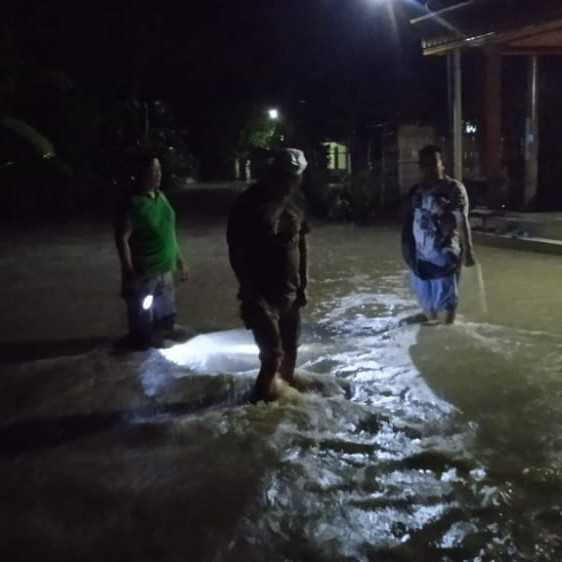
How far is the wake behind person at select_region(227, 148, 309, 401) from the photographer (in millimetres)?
5461

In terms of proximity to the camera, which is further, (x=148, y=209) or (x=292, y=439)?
(x=148, y=209)

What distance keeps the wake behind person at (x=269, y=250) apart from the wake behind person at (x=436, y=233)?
2.23 m

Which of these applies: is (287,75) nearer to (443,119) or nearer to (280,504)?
(443,119)

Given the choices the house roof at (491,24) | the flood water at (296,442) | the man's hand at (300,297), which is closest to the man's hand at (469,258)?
the flood water at (296,442)

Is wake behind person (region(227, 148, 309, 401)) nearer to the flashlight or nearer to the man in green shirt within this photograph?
the man in green shirt

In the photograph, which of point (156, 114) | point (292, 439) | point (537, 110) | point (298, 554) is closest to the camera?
point (298, 554)

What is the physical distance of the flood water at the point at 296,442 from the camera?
3.91 meters

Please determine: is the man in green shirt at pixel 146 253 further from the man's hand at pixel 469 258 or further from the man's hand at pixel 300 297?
the man's hand at pixel 469 258

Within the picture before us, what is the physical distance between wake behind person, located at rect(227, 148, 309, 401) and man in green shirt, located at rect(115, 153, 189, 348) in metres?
1.66

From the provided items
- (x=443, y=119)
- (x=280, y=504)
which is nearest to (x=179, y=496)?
(x=280, y=504)

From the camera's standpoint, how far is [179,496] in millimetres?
4363

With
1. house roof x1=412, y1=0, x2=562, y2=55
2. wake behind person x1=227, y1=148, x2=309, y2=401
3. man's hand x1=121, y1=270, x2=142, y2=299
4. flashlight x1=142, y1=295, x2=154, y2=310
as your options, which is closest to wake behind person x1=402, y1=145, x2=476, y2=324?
wake behind person x1=227, y1=148, x2=309, y2=401

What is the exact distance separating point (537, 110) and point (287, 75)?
11801mm

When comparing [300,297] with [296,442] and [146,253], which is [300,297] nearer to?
[296,442]
